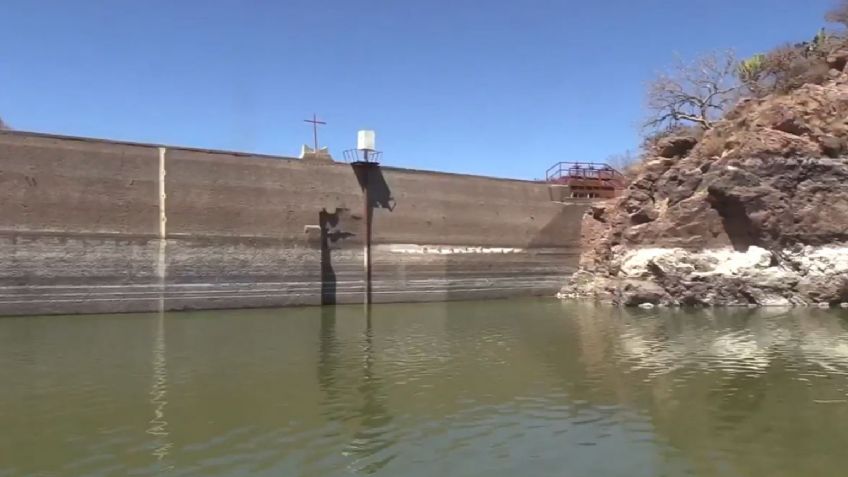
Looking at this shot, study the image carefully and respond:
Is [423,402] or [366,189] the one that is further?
[366,189]

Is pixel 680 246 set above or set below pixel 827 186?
below

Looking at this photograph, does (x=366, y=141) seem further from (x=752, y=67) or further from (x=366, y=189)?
(x=752, y=67)

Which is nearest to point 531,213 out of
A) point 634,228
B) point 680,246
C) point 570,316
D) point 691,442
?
point 634,228

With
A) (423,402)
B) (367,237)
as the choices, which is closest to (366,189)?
(367,237)

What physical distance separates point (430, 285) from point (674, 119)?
2139 cm

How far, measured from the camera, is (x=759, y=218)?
30.3 m

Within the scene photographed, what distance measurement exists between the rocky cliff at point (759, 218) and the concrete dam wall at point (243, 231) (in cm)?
704

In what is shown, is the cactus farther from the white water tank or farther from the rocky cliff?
the white water tank

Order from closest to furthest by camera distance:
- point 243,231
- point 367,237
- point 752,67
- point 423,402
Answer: point 423,402 → point 243,231 → point 367,237 → point 752,67

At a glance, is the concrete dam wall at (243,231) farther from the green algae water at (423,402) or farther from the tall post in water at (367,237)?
the green algae water at (423,402)

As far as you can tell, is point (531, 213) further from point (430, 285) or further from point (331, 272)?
point (331, 272)

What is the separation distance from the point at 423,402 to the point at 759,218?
2362cm

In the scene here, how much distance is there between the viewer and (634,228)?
113ft

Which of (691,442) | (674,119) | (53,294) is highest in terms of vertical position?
(674,119)
